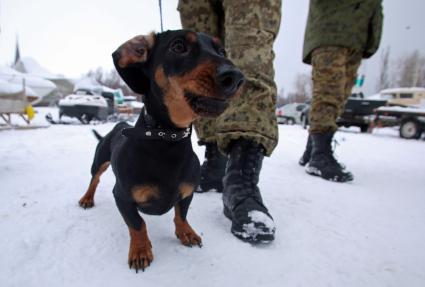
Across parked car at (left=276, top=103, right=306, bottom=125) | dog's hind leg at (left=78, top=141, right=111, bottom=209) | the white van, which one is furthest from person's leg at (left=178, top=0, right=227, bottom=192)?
parked car at (left=276, top=103, right=306, bottom=125)

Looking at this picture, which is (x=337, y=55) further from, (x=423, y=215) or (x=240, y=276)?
(x=240, y=276)

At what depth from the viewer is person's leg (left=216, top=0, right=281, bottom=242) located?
4.38 feet

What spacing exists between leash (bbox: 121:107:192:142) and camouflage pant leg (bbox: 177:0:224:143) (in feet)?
2.44

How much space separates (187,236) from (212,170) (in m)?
0.75

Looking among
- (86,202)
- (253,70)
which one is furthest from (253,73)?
(86,202)

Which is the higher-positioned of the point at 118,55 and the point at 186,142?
the point at 118,55

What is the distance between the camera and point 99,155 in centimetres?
150

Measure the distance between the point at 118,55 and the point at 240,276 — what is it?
0.86m

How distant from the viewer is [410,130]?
337 inches

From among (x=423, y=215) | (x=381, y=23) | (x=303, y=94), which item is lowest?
(x=303, y=94)

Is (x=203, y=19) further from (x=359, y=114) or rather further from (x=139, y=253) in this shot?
(x=359, y=114)

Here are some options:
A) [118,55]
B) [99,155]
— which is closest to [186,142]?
[118,55]

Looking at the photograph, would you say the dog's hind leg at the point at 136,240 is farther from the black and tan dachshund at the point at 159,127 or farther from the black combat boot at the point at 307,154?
the black combat boot at the point at 307,154

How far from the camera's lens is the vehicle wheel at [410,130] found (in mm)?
8406
